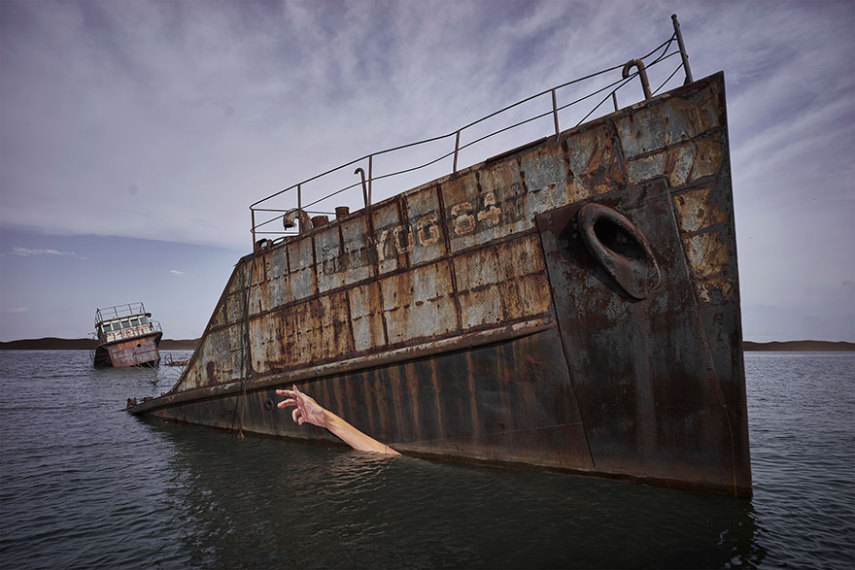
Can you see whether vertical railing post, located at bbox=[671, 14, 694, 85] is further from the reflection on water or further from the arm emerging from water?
the arm emerging from water

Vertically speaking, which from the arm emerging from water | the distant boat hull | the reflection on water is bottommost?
the reflection on water

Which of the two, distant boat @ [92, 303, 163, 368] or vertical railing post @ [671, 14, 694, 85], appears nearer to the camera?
vertical railing post @ [671, 14, 694, 85]

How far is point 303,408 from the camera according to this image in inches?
298

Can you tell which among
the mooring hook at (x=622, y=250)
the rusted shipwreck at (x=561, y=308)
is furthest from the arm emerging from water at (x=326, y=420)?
the mooring hook at (x=622, y=250)

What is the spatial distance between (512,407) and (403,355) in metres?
1.77

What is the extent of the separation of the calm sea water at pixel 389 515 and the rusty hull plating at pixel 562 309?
466 mm

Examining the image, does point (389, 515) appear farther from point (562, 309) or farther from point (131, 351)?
point (131, 351)

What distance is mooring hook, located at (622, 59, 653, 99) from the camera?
493cm

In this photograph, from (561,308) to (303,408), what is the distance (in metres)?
5.00

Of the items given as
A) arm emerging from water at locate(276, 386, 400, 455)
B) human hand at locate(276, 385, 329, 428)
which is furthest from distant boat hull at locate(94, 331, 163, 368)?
arm emerging from water at locate(276, 386, 400, 455)

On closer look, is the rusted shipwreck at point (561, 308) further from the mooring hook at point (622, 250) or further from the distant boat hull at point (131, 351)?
the distant boat hull at point (131, 351)

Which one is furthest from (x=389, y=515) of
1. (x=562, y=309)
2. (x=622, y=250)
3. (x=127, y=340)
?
(x=127, y=340)

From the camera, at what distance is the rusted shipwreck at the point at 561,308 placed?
4438mm

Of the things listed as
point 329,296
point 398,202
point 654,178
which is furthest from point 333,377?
point 654,178
